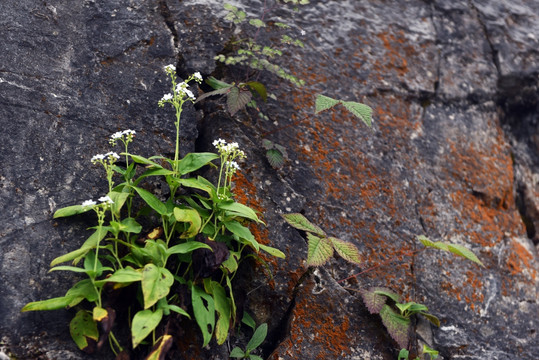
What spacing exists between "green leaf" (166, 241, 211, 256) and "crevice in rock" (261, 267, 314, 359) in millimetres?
640

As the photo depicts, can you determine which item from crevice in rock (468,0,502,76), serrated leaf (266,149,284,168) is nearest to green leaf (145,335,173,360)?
serrated leaf (266,149,284,168)

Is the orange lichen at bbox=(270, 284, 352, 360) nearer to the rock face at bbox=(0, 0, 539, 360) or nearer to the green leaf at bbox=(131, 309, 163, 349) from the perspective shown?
the rock face at bbox=(0, 0, 539, 360)

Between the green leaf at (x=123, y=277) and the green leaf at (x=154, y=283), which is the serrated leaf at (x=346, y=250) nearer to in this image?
the green leaf at (x=154, y=283)

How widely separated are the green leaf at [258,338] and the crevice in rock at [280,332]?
7 cm

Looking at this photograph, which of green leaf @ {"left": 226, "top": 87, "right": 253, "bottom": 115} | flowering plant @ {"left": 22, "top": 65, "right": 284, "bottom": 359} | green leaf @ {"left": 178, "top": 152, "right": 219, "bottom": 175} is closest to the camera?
flowering plant @ {"left": 22, "top": 65, "right": 284, "bottom": 359}

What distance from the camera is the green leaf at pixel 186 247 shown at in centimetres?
237

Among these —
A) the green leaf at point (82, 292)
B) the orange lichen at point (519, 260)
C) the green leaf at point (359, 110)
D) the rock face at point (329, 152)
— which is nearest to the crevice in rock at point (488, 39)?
the rock face at point (329, 152)

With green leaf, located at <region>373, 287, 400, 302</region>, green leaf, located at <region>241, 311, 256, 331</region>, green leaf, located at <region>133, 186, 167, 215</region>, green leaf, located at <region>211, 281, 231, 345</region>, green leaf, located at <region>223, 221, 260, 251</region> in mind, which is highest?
green leaf, located at <region>133, 186, 167, 215</region>

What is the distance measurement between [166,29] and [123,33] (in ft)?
0.93

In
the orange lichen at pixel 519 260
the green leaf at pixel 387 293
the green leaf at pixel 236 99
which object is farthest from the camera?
the orange lichen at pixel 519 260

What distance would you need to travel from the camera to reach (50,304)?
86.4 inches

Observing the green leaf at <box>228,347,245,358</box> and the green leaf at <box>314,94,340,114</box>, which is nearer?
the green leaf at <box>228,347,245,358</box>

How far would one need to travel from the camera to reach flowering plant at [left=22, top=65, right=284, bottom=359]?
2227mm

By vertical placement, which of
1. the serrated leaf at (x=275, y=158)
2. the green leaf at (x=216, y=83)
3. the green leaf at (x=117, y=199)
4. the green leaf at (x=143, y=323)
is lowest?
the green leaf at (x=143, y=323)
